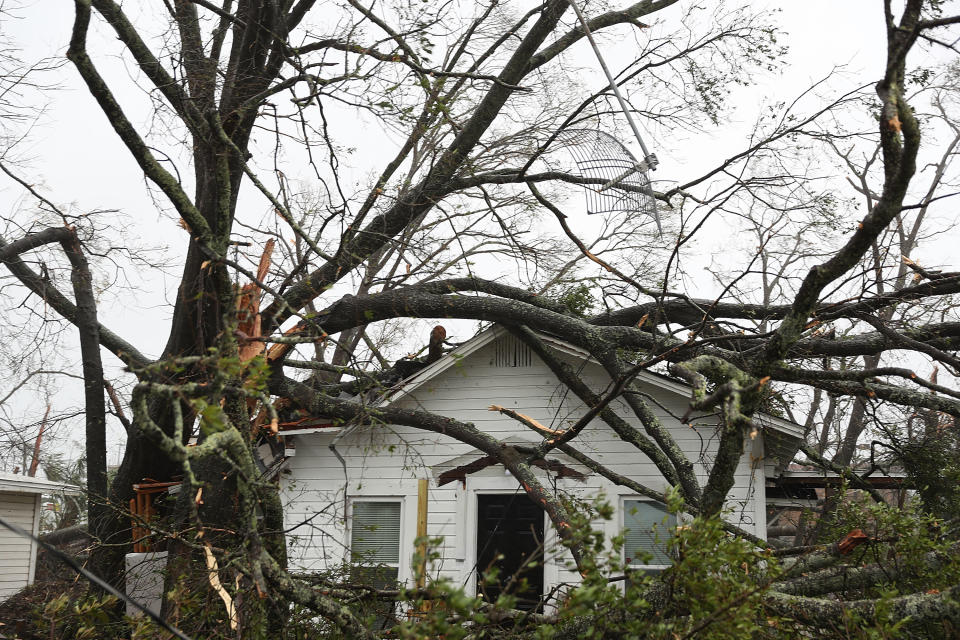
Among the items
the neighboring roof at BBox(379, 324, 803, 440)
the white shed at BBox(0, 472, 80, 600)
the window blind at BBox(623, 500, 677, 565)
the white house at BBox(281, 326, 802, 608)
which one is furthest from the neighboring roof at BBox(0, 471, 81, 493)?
the window blind at BBox(623, 500, 677, 565)

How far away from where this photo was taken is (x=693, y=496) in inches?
324

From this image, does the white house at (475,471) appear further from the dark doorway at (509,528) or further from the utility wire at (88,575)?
the utility wire at (88,575)

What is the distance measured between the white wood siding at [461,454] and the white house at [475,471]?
0.05 feet

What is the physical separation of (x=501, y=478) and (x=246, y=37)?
640 centimetres

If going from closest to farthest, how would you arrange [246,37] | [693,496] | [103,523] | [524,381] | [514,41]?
[693,496]
[246,37]
[103,523]
[524,381]
[514,41]

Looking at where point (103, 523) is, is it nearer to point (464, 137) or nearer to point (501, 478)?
point (501, 478)

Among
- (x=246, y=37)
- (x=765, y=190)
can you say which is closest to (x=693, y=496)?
(x=765, y=190)

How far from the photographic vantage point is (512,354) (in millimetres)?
11219

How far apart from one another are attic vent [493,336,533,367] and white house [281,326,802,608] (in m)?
0.01

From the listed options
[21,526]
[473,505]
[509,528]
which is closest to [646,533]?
[509,528]

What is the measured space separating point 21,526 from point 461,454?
38.7 ft

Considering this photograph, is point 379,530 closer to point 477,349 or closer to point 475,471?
point 475,471

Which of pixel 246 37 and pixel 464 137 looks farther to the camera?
pixel 464 137

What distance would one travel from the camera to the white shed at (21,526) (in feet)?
56.1
